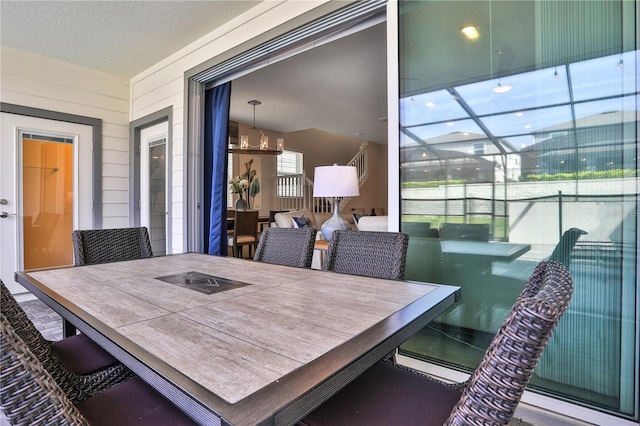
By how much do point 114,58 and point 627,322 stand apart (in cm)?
506

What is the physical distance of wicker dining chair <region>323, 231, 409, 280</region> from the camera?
1713mm

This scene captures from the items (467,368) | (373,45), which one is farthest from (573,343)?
(373,45)

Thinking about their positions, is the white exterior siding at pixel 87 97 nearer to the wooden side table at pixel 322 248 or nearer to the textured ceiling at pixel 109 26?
the textured ceiling at pixel 109 26

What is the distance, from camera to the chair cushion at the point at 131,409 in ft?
3.10

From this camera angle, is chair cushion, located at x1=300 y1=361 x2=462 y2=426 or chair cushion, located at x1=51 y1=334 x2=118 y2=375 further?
chair cushion, located at x1=51 y1=334 x2=118 y2=375

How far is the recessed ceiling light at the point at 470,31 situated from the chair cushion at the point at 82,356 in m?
2.42

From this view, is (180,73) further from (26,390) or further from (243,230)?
(26,390)

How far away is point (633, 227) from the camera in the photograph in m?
1.52

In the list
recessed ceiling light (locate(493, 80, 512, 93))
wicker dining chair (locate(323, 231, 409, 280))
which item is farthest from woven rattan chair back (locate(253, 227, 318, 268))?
recessed ceiling light (locate(493, 80, 512, 93))

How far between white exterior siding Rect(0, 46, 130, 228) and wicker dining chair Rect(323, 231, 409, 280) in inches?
151

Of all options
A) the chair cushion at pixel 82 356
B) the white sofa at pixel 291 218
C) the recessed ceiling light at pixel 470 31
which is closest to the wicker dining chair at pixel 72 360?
the chair cushion at pixel 82 356

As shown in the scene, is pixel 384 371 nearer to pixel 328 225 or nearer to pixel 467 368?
pixel 467 368

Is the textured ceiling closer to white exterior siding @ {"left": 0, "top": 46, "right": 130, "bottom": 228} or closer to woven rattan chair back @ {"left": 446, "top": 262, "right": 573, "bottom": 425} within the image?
white exterior siding @ {"left": 0, "top": 46, "right": 130, "bottom": 228}

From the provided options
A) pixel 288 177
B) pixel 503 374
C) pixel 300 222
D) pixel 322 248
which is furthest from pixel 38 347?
pixel 288 177
